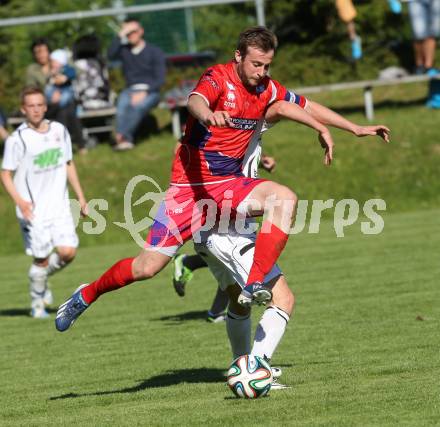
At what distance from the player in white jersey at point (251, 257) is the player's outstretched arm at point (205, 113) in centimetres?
55

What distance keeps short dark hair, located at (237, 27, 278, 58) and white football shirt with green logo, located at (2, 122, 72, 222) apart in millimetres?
4223

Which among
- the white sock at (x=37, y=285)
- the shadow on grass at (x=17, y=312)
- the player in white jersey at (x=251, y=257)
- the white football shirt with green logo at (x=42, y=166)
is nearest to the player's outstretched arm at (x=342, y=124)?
the player in white jersey at (x=251, y=257)

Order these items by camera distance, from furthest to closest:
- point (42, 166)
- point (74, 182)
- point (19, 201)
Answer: point (42, 166), point (74, 182), point (19, 201)

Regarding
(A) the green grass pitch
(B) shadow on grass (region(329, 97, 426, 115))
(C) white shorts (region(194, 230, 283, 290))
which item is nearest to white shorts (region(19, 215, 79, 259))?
(A) the green grass pitch

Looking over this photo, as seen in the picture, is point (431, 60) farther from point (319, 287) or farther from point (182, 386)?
point (182, 386)

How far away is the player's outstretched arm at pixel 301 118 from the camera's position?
6002 millimetres

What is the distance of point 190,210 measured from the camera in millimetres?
6074

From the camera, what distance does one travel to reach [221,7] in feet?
74.8

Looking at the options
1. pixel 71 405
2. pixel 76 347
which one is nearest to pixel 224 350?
pixel 76 347

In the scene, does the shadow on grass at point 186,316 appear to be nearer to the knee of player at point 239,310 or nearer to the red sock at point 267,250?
the knee of player at point 239,310

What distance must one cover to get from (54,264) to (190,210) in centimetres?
429

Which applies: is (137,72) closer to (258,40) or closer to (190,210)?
(190,210)

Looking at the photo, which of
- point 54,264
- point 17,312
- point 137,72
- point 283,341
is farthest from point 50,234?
point 137,72

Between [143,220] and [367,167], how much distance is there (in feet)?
11.5
